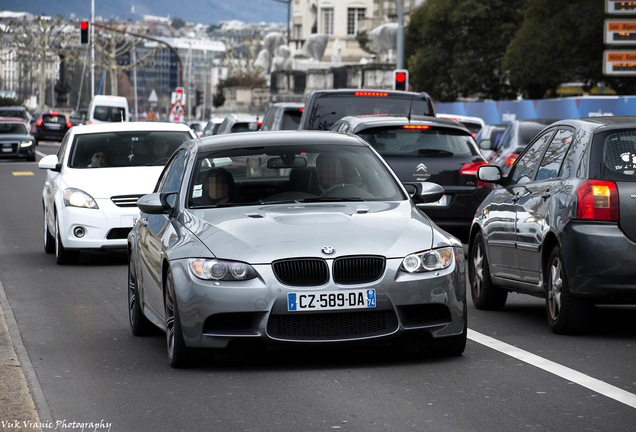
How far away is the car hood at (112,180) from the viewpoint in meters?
14.0

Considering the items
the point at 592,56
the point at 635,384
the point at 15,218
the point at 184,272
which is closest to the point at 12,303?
the point at 184,272

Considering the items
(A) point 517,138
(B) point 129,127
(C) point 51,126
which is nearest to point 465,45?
(C) point 51,126

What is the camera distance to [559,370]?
7.11m

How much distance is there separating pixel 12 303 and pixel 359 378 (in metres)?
4.89

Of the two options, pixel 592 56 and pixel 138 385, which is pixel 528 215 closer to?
pixel 138 385

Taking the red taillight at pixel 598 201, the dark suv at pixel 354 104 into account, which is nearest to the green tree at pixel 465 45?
the dark suv at pixel 354 104

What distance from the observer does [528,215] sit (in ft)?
30.0

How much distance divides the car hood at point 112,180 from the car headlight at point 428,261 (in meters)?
7.23

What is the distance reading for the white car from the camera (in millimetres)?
13781

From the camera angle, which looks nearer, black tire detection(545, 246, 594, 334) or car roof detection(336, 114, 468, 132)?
black tire detection(545, 246, 594, 334)

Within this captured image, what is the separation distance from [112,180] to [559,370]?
8.10 meters

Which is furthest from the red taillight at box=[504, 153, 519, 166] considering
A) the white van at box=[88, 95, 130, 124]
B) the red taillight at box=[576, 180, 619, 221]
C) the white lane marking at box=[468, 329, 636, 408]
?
the white van at box=[88, 95, 130, 124]

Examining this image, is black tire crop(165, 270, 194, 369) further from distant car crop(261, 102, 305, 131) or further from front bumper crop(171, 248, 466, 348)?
distant car crop(261, 102, 305, 131)

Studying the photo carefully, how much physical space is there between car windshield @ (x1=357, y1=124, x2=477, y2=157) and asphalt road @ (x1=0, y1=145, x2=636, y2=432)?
4.45 metres
